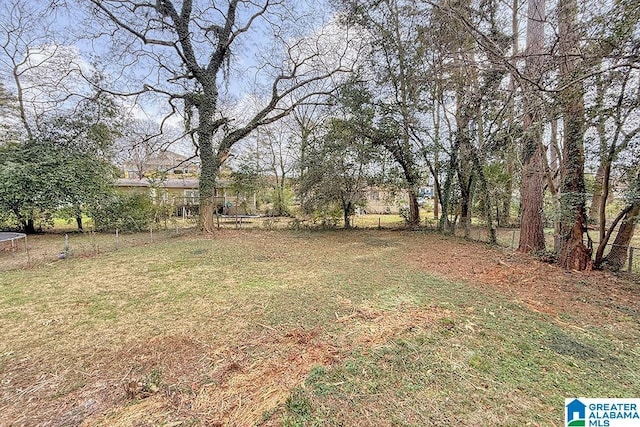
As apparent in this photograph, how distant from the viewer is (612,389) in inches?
77.4

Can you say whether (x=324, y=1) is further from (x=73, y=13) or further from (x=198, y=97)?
(x=73, y=13)

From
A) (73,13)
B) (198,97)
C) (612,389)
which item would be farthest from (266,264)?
(73,13)

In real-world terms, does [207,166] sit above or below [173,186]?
above

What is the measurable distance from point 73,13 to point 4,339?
9.67 m

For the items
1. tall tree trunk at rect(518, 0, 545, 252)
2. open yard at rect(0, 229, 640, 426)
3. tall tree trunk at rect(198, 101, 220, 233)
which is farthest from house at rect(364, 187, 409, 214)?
tall tree trunk at rect(198, 101, 220, 233)

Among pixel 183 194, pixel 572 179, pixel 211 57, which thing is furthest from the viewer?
pixel 183 194

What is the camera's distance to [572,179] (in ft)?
15.9

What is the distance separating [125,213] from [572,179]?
1399 centimetres

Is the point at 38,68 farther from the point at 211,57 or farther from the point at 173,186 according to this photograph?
the point at 173,186

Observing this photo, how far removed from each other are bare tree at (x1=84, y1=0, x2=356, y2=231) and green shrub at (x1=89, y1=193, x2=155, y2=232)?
304cm

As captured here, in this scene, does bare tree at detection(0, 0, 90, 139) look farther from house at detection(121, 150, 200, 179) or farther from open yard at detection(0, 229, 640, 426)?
open yard at detection(0, 229, 640, 426)

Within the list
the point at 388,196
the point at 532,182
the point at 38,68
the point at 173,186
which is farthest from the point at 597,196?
the point at 173,186

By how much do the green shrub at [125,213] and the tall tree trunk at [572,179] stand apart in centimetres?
1333

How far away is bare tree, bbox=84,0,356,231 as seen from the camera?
8883mm
